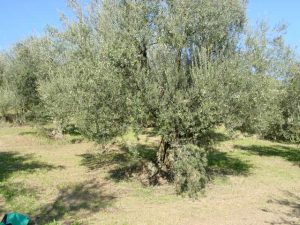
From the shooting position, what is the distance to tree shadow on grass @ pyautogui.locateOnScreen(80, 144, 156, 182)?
17.5 meters

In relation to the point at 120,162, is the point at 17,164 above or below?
below

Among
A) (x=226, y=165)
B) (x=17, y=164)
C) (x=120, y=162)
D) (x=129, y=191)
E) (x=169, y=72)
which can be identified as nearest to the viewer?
(x=169, y=72)

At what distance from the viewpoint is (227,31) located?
1458 cm

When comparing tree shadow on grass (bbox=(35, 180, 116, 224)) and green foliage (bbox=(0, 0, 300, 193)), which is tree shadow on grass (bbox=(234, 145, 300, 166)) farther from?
tree shadow on grass (bbox=(35, 180, 116, 224))

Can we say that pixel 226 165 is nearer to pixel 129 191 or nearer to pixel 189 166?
pixel 129 191

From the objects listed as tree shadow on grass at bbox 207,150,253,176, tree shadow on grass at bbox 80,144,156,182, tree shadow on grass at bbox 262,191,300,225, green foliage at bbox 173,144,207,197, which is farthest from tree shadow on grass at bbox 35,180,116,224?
tree shadow on grass at bbox 207,150,253,176

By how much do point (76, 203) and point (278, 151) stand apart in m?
18.8

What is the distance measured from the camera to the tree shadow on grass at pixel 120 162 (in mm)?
17500

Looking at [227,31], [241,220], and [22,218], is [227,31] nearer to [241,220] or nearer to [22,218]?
[241,220]

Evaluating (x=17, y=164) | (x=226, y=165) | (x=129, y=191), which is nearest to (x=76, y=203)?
(x=129, y=191)

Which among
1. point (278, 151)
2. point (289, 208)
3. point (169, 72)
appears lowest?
point (289, 208)

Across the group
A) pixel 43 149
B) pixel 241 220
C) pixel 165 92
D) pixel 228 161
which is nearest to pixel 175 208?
pixel 241 220

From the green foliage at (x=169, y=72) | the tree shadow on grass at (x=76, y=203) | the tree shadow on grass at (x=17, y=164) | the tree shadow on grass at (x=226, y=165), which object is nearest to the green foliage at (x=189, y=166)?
the green foliage at (x=169, y=72)

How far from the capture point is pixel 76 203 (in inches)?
520
